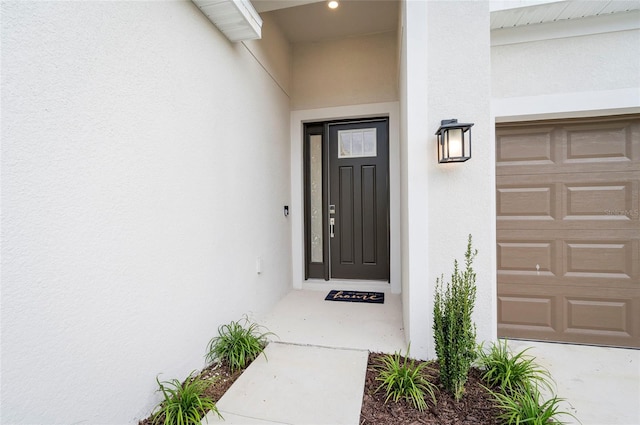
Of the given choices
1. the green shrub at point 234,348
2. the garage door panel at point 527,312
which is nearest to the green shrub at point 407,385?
the green shrub at point 234,348

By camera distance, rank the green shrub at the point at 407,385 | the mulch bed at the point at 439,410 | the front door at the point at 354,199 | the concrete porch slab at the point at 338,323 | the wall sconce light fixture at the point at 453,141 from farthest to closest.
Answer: the front door at the point at 354,199
the concrete porch slab at the point at 338,323
the wall sconce light fixture at the point at 453,141
the green shrub at the point at 407,385
the mulch bed at the point at 439,410

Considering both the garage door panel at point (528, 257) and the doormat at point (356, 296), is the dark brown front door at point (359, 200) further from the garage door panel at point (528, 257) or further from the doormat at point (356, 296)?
the garage door panel at point (528, 257)

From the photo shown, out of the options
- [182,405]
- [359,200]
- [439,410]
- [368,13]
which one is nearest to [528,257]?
[439,410]

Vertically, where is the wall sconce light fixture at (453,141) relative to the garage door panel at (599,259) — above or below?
above

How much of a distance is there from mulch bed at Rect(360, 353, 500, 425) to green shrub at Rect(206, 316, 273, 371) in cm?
97

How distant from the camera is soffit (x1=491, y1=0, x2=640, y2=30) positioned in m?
2.26

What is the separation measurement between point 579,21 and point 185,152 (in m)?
3.48

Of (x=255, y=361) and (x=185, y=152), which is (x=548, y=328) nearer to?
(x=255, y=361)

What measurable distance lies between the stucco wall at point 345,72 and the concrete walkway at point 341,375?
300 cm

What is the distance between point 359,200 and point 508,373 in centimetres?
270

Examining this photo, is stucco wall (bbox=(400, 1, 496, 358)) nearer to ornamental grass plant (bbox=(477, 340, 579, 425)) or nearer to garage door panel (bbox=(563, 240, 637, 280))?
ornamental grass plant (bbox=(477, 340, 579, 425))

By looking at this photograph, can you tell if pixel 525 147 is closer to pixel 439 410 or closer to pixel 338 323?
pixel 439 410

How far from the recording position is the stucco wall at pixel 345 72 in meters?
3.92

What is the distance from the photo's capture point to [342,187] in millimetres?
4211
